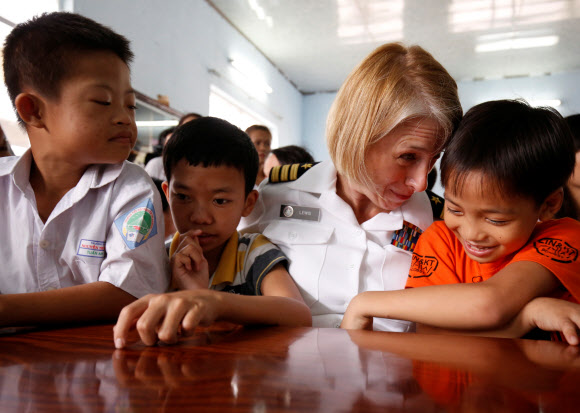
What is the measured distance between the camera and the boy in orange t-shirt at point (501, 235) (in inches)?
34.4

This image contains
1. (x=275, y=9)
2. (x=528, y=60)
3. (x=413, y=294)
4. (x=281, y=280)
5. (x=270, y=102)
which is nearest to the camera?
(x=413, y=294)

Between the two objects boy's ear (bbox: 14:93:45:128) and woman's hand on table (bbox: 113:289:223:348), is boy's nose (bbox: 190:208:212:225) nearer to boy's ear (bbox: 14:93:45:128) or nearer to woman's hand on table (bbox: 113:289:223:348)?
boy's ear (bbox: 14:93:45:128)

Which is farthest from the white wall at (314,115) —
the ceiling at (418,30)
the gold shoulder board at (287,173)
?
the gold shoulder board at (287,173)

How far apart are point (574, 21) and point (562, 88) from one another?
7.20 feet

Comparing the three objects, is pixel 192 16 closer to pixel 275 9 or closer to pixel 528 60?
pixel 275 9

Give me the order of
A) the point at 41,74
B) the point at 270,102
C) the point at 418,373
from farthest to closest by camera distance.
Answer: the point at 270,102, the point at 41,74, the point at 418,373

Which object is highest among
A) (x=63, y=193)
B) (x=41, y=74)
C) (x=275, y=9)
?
(x=275, y=9)

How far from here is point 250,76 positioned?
23.7 feet

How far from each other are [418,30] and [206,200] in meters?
6.24

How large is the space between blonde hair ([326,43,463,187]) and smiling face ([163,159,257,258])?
1.10ft

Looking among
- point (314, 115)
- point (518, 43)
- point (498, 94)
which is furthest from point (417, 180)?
point (314, 115)

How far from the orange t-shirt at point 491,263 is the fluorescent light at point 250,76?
583 cm

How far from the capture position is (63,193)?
3.64 feet

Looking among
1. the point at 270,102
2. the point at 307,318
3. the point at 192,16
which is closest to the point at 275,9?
the point at 192,16
